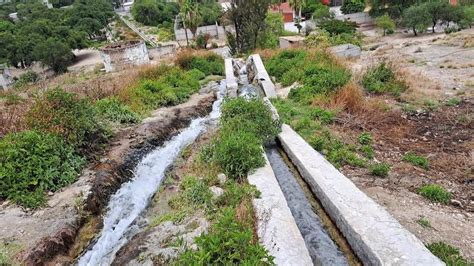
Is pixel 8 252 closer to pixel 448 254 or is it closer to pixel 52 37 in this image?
pixel 448 254

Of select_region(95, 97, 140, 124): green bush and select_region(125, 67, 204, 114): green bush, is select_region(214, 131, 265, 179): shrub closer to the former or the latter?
select_region(95, 97, 140, 124): green bush

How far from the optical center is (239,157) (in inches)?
284

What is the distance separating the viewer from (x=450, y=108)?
10766 millimetres

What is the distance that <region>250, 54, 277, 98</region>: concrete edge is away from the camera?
43.8ft

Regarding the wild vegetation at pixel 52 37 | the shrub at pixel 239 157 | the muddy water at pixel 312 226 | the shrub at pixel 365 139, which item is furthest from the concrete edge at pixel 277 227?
the wild vegetation at pixel 52 37

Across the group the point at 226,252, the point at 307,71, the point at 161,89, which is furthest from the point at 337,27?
the point at 226,252

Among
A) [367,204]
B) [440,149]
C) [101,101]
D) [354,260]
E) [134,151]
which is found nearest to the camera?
[354,260]

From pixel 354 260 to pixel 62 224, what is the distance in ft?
16.4

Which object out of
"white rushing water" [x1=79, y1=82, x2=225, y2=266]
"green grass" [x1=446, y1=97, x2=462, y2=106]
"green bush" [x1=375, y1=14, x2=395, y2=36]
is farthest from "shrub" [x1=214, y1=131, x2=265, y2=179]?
"green bush" [x1=375, y1=14, x2=395, y2=36]

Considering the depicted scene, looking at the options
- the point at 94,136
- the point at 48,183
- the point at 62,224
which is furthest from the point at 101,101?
the point at 62,224

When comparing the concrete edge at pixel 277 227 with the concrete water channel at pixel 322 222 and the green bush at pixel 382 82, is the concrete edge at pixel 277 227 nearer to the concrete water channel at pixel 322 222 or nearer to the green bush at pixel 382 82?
the concrete water channel at pixel 322 222

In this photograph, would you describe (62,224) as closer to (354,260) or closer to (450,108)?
(354,260)

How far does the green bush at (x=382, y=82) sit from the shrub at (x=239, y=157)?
699 centimetres

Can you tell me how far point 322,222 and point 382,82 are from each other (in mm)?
8748
